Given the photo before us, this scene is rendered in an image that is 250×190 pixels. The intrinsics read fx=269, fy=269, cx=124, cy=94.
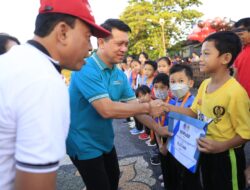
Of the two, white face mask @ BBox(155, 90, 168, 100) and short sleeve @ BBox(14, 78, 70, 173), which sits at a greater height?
short sleeve @ BBox(14, 78, 70, 173)

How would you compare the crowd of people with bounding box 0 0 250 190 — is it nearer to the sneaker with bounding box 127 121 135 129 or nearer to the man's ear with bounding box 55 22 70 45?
the man's ear with bounding box 55 22 70 45

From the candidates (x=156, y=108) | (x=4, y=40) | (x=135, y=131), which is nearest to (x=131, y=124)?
(x=135, y=131)

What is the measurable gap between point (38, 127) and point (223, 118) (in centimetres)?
160

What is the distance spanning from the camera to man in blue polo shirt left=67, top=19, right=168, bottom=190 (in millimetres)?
2066

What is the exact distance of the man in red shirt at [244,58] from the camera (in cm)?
352

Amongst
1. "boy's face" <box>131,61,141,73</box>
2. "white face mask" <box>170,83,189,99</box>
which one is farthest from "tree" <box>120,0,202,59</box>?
"white face mask" <box>170,83,189,99</box>

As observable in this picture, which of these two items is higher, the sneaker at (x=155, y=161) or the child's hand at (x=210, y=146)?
the child's hand at (x=210, y=146)

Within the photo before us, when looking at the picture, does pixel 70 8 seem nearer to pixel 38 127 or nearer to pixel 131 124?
pixel 38 127

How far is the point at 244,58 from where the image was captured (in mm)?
3604

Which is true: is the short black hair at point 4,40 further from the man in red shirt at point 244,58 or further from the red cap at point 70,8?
the man in red shirt at point 244,58

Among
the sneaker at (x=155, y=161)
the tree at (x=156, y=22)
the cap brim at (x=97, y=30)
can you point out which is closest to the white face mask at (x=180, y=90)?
the sneaker at (x=155, y=161)

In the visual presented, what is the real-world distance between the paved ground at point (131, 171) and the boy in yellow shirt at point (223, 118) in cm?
128

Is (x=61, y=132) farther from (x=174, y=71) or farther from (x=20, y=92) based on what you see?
(x=174, y=71)

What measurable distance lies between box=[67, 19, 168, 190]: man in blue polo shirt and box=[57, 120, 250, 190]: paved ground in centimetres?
122
